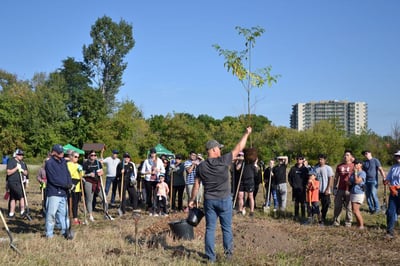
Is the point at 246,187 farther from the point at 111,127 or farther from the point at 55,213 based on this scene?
the point at 111,127

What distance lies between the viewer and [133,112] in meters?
47.6

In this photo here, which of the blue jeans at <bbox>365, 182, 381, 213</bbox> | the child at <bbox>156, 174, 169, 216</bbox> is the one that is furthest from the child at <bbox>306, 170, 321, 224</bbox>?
the child at <bbox>156, 174, 169, 216</bbox>

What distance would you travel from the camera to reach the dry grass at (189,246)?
23.6 ft

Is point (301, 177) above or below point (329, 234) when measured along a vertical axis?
above

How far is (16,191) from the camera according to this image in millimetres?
11891

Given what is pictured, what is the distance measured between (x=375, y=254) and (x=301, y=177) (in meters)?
4.53

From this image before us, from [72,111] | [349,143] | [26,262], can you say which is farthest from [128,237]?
[349,143]

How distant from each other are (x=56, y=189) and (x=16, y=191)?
12.8 feet

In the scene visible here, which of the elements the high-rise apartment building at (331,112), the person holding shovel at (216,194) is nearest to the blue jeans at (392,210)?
the person holding shovel at (216,194)

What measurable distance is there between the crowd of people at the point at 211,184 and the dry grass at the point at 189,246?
559mm

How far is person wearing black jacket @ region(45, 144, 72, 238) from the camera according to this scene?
864 centimetres

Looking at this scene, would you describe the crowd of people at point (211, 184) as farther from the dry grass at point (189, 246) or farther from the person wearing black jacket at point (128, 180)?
the dry grass at point (189, 246)

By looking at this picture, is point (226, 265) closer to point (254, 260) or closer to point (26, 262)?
point (254, 260)

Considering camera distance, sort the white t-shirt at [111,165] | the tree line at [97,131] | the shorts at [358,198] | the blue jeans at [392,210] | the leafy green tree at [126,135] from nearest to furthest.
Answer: the blue jeans at [392,210], the shorts at [358,198], the white t-shirt at [111,165], the leafy green tree at [126,135], the tree line at [97,131]
